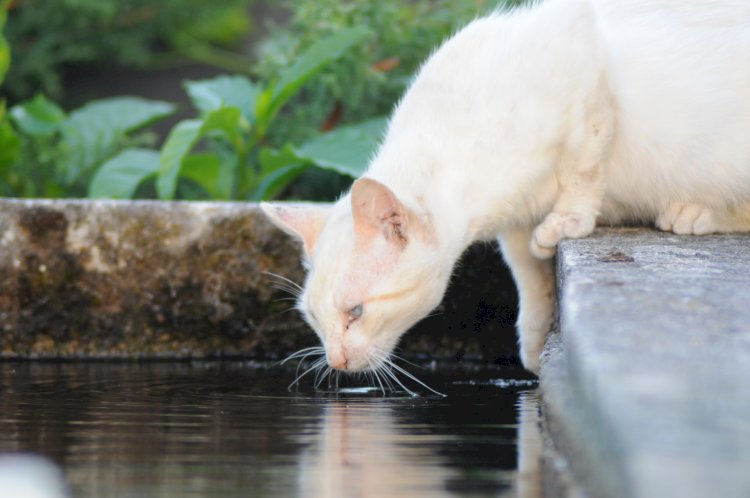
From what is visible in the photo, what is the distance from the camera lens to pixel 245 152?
400 cm

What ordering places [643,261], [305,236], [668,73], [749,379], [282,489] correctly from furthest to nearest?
1. [668,73]
2. [305,236]
3. [643,261]
4. [282,489]
5. [749,379]

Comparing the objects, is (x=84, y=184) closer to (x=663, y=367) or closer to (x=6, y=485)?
(x=6, y=485)

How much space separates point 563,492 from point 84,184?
129 inches

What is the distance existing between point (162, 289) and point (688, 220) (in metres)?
1.51

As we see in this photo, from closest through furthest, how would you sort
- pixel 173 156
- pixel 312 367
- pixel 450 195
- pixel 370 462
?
pixel 370 462, pixel 450 195, pixel 312 367, pixel 173 156

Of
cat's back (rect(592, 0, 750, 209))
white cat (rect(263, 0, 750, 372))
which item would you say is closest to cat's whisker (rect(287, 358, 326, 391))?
white cat (rect(263, 0, 750, 372))

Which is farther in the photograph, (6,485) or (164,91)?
(164,91)

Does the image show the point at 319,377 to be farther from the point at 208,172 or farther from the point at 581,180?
the point at 208,172

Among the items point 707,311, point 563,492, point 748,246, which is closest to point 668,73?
point 748,246

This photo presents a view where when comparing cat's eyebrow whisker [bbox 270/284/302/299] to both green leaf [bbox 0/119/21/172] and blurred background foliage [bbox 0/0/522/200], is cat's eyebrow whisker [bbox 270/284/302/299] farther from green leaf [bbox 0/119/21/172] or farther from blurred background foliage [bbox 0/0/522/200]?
green leaf [bbox 0/119/21/172]

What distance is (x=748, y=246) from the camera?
8.52 feet

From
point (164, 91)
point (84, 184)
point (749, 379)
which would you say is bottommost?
point (749, 379)

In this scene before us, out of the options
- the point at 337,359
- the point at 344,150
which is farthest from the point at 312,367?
the point at 344,150

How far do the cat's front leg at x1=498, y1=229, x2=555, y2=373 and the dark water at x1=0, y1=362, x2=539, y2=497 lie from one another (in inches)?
3.9
